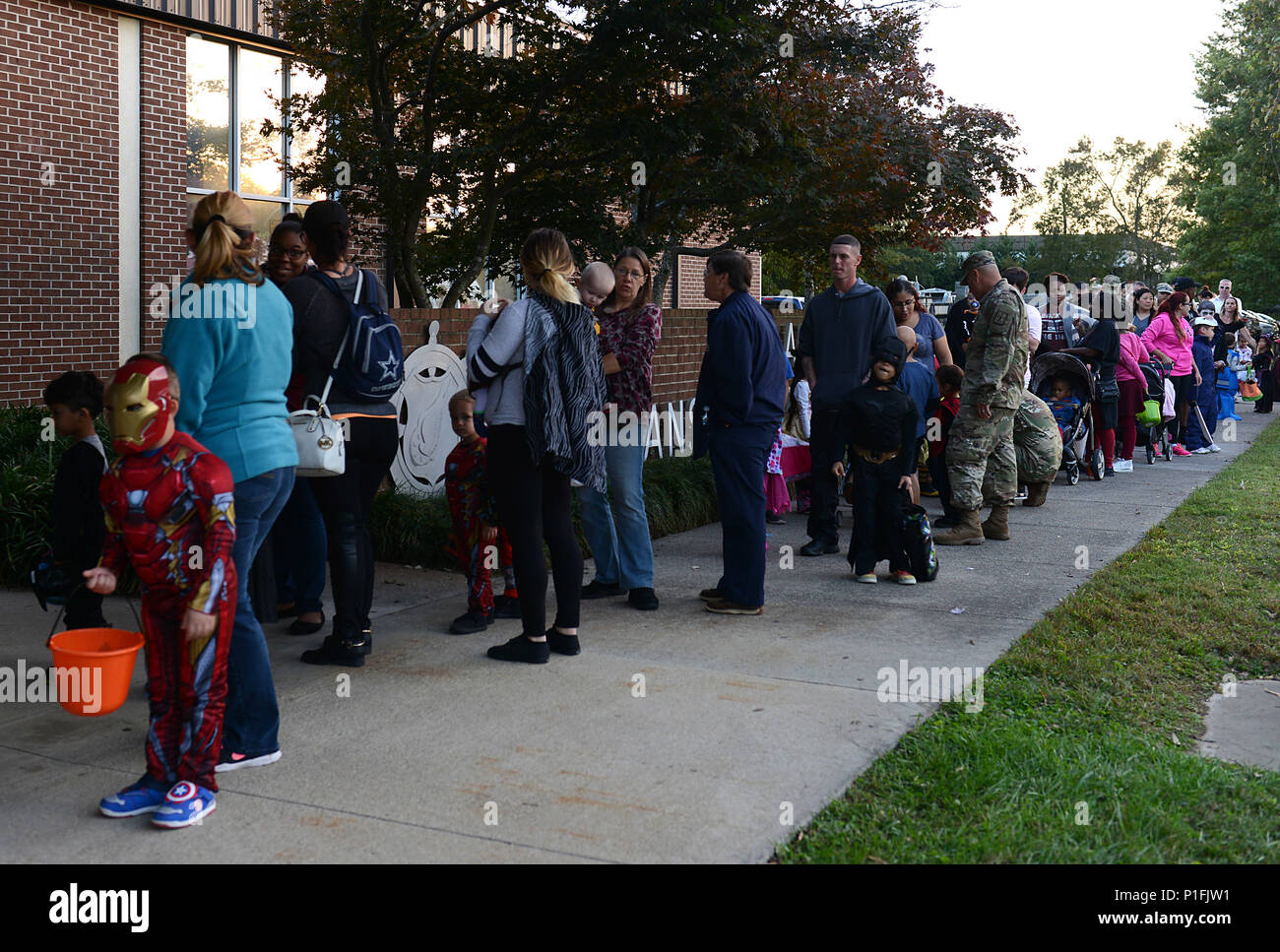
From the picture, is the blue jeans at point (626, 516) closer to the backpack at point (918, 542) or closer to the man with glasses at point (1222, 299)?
the backpack at point (918, 542)

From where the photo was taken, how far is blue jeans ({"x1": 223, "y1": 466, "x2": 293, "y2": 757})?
169 inches

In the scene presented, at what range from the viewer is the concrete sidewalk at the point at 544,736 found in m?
3.87

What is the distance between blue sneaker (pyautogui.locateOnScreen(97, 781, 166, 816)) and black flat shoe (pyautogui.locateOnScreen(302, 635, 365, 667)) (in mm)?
1727

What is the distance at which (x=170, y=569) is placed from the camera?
3.90 m

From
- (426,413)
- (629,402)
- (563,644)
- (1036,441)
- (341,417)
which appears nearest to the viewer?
(341,417)

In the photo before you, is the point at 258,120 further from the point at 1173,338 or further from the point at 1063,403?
the point at 1173,338

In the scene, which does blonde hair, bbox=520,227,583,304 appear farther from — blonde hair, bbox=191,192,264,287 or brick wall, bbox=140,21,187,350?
brick wall, bbox=140,21,187,350

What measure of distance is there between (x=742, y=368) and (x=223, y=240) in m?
3.24

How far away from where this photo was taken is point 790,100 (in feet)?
35.3

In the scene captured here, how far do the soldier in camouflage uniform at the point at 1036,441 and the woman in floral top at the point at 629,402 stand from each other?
15.6 feet

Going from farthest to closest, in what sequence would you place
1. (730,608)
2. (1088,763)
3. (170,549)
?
(730,608), (1088,763), (170,549)

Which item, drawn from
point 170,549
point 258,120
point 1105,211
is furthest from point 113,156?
point 1105,211

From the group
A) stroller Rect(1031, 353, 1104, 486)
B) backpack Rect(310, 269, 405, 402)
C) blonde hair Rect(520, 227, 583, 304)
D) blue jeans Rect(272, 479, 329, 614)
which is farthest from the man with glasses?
backpack Rect(310, 269, 405, 402)
